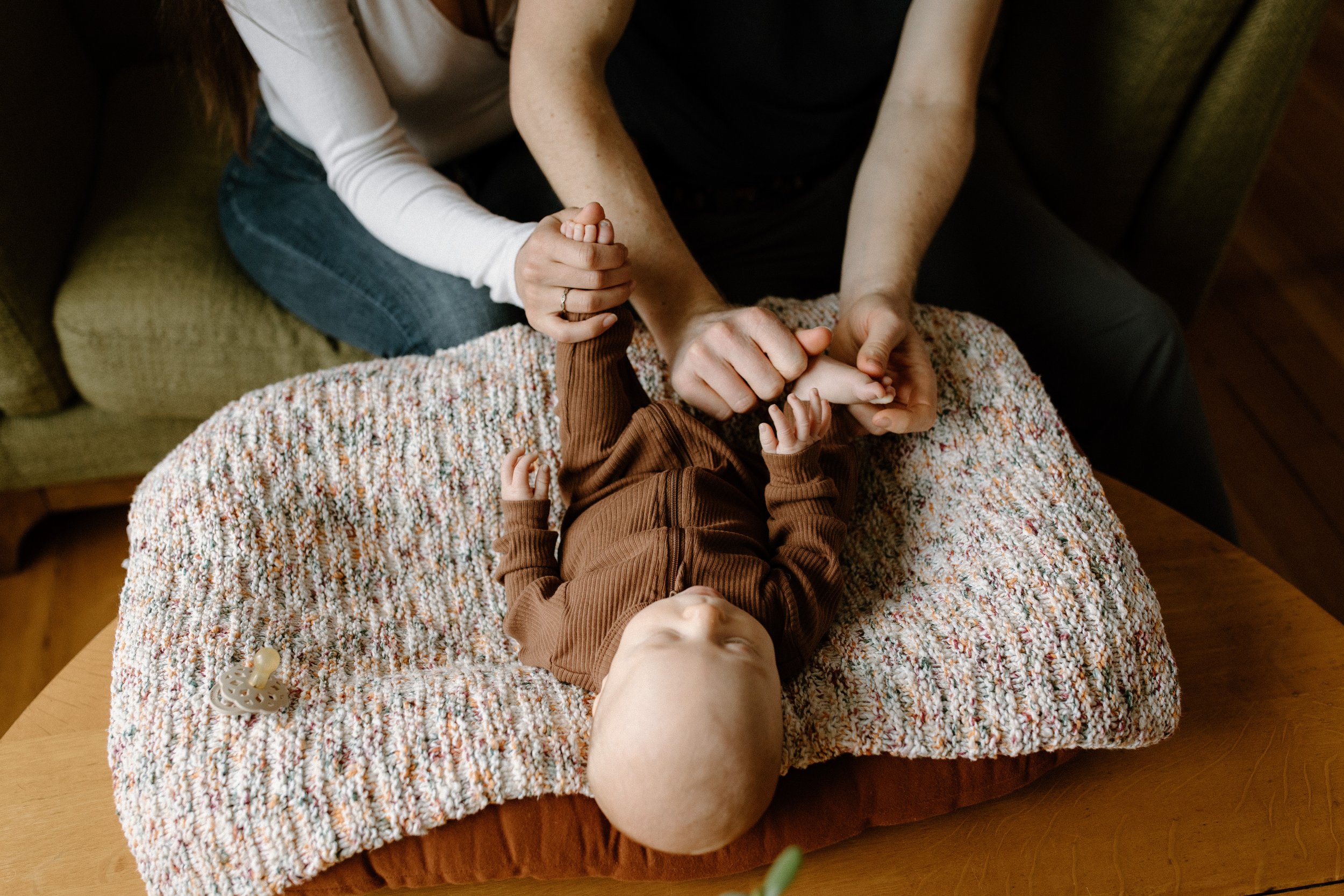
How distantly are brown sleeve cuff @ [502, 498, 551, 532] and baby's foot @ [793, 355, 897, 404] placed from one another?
0.28 meters

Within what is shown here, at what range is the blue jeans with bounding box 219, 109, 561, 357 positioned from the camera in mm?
1131

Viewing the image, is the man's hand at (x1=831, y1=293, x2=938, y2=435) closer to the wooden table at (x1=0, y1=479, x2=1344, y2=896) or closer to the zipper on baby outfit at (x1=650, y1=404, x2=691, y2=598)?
the zipper on baby outfit at (x1=650, y1=404, x2=691, y2=598)

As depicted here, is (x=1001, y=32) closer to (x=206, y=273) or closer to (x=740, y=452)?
(x=740, y=452)

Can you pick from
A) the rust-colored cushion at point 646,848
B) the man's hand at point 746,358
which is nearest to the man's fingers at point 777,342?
the man's hand at point 746,358

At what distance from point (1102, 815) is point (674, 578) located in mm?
425

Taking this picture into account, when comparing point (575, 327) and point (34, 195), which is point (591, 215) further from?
point (34, 195)

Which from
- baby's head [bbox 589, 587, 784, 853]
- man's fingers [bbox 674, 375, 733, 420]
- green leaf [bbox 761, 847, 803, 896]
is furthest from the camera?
man's fingers [bbox 674, 375, 733, 420]

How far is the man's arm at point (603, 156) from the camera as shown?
96 cm

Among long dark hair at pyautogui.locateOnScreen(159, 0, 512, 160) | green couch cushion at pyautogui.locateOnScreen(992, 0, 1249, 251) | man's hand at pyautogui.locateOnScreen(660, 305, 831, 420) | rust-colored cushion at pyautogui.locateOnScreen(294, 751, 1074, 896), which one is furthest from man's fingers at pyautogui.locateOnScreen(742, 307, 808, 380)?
green couch cushion at pyautogui.locateOnScreen(992, 0, 1249, 251)

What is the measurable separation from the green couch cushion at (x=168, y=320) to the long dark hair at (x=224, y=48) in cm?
18

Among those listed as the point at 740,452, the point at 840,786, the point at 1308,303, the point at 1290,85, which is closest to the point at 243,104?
the point at 740,452

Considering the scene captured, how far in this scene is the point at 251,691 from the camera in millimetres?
750

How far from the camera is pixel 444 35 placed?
1.07m

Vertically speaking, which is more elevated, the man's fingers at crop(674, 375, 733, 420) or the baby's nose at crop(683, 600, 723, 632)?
the man's fingers at crop(674, 375, 733, 420)
